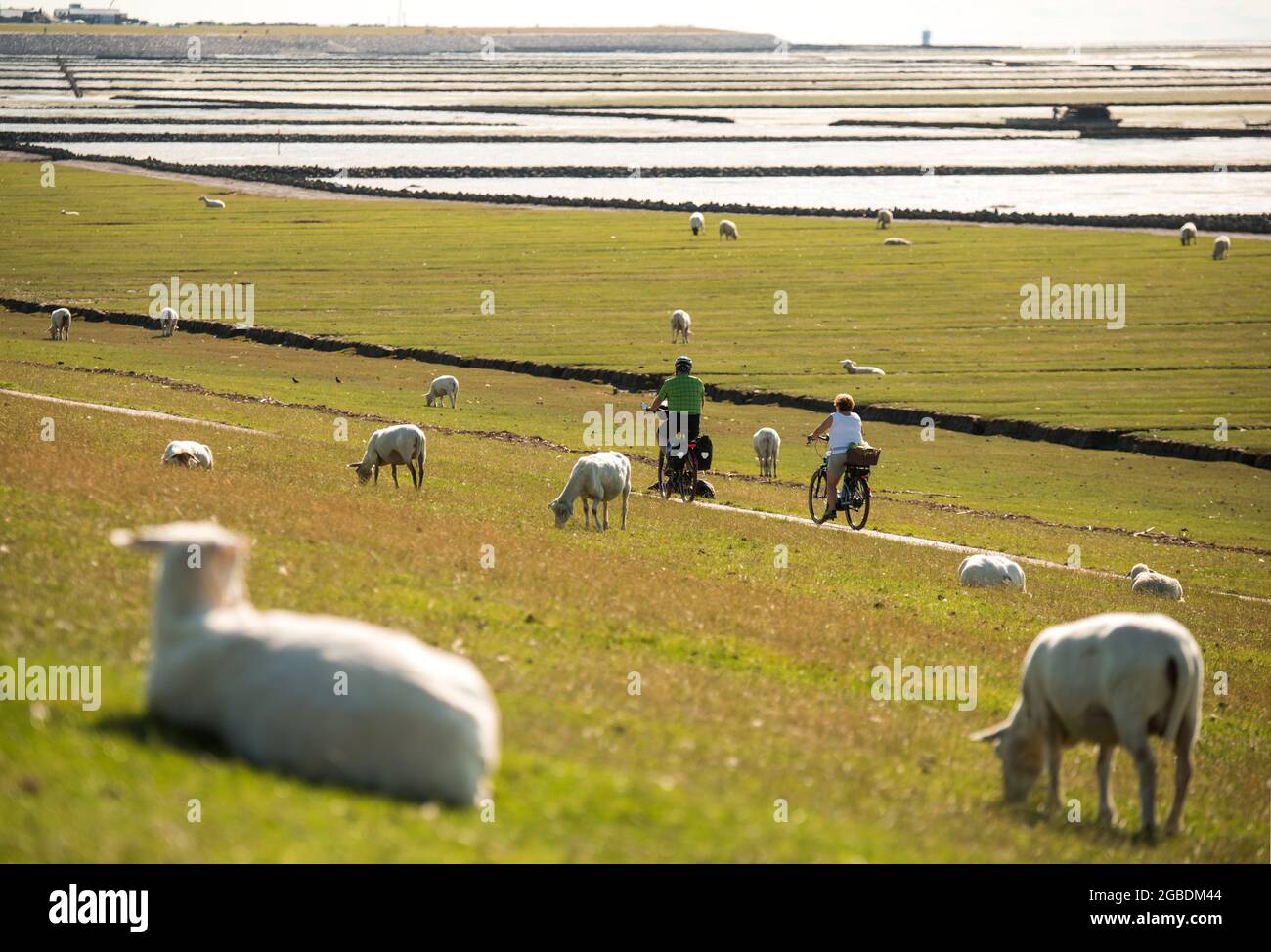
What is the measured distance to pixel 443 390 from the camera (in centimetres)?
5050

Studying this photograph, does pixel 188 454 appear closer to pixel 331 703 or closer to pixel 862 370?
pixel 331 703

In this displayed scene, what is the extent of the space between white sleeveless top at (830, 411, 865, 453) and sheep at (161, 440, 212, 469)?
12.1m

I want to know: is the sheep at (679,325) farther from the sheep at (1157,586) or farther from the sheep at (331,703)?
the sheep at (331,703)

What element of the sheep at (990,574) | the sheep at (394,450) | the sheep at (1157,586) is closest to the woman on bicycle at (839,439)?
the sheep at (990,574)

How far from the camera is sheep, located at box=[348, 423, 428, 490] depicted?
98.8 ft

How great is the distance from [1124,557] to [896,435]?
16.1m

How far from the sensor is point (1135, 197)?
12250cm

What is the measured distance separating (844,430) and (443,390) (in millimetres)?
21285

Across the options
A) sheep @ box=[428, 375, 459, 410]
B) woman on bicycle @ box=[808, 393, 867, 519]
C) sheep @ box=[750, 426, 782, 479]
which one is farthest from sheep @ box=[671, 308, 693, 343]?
woman on bicycle @ box=[808, 393, 867, 519]

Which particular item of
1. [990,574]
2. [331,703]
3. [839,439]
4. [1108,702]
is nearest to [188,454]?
[839,439]

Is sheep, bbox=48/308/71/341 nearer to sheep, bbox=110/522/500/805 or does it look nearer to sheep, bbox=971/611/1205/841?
sheep, bbox=971/611/1205/841

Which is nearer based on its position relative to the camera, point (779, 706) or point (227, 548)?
point (227, 548)

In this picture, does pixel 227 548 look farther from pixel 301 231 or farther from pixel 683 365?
pixel 301 231
